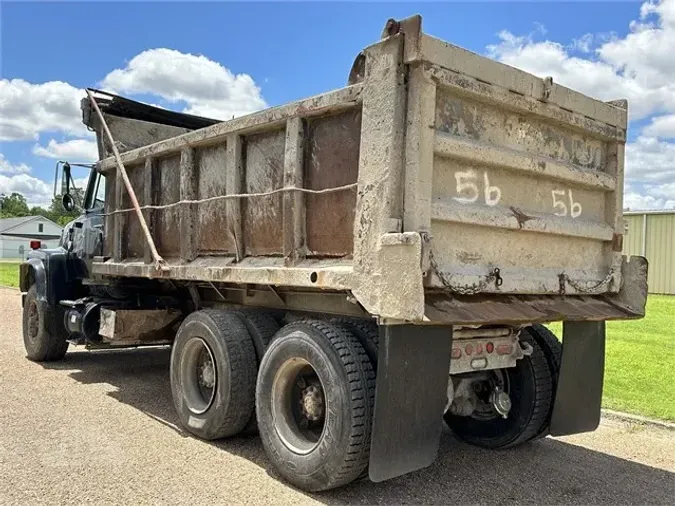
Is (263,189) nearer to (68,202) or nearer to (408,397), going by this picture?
(408,397)

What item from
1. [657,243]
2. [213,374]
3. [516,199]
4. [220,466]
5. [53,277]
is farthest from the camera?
[657,243]

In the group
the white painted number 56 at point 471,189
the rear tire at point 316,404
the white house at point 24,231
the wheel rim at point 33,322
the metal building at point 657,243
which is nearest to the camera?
the rear tire at point 316,404

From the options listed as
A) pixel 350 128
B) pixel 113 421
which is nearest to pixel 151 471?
pixel 113 421

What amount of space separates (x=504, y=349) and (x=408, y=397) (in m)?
1.09

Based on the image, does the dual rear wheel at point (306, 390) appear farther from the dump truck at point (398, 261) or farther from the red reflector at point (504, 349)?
the red reflector at point (504, 349)

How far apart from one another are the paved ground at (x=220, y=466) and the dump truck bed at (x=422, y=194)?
48.4 inches

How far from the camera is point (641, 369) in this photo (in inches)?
320

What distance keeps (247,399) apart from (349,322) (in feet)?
4.04

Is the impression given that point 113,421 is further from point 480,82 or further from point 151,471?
point 480,82

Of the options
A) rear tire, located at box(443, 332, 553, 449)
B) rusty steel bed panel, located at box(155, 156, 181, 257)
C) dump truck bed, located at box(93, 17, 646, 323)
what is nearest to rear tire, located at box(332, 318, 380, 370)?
dump truck bed, located at box(93, 17, 646, 323)

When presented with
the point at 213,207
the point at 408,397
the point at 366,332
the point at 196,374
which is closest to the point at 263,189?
the point at 213,207

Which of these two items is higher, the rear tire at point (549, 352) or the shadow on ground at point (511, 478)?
the rear tire at point (549, 352)

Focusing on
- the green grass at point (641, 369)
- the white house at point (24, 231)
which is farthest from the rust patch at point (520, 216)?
the white house at point (24, 231)

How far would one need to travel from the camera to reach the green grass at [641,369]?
6523 mm
